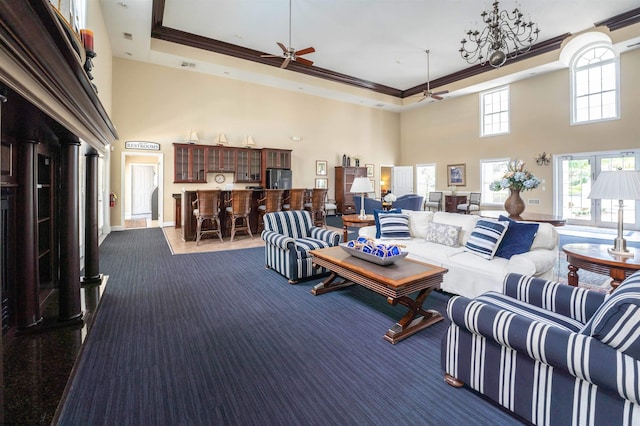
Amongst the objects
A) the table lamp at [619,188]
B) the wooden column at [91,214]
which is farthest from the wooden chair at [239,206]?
the table lamp at [619,188]

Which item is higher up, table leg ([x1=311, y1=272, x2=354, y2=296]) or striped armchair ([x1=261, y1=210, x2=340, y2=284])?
striped armchair ([x1=261, y1=210, x2=340, y2=284])

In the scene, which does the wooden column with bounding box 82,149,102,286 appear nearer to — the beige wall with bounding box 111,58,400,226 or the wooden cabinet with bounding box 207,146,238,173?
the beige wall with bounding box 111,58,400,226

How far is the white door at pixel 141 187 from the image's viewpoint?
1123 cm

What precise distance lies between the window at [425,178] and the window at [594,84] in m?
4.58

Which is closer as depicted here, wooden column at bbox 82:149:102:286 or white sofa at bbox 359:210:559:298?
white sofa at bbox 359:210:559:298

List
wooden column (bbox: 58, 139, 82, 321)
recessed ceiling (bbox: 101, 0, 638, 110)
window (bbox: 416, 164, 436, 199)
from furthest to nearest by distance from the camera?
window (bbox: 416, 164, 436, 199)
recessed ceiling (bbox: 101, 0, 638, 110)
wooden column (bbox: 58, 139, 82, 321)

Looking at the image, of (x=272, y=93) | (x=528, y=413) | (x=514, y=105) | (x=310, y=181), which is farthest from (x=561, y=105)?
(x=528, y=413)

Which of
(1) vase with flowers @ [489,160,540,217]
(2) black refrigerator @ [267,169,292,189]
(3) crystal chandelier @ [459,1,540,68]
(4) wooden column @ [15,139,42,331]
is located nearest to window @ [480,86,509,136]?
(3) crystal chandelier @ [459,1,540,68]

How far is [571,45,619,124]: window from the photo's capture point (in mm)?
7496

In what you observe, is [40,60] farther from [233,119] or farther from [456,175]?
[456,175]

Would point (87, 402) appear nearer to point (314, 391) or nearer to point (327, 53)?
point (314, 391)

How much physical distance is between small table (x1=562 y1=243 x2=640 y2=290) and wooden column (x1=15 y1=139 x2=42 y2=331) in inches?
168

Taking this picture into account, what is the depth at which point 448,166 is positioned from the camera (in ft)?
36.9

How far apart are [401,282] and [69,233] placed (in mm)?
2591
